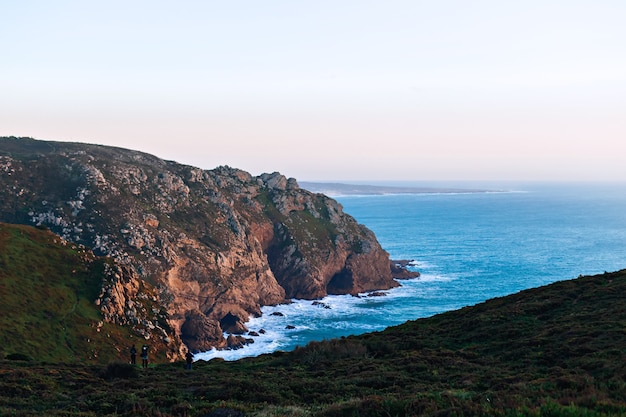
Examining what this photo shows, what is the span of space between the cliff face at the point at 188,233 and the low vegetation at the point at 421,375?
155ft

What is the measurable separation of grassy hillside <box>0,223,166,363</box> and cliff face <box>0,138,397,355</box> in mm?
3682

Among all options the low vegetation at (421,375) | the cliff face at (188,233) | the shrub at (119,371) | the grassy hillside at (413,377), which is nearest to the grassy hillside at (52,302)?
the cliff face at (188,233)

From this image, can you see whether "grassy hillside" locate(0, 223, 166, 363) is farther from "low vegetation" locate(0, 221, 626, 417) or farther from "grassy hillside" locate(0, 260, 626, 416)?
"grassy hillside" locate(0, 260, 626, 416)

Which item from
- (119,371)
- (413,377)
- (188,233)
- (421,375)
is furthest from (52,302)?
(421,375)

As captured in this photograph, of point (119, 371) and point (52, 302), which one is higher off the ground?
point (119, 371)

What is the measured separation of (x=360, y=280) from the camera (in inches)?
5876

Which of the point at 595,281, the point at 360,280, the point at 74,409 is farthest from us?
the point at 360,280

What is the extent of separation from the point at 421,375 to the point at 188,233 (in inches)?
4048

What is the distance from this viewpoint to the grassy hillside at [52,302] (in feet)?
197

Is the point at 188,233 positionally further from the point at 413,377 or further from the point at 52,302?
the point at 413,377

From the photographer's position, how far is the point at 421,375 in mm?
27062

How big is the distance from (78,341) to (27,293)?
10388 millimetres

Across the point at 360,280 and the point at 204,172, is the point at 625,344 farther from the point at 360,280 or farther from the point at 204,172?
the point at 204,172

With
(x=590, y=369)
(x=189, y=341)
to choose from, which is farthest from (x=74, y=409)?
(x=189, y=341)
